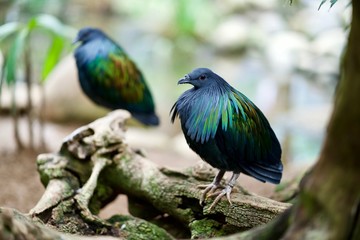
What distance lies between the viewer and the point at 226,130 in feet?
8.12

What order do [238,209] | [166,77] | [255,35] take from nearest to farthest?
[238,209]
[166,77]
[255,35]

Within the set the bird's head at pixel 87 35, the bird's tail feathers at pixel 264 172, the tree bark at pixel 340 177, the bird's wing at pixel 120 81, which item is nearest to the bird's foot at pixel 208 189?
the bird's tail feathers at pixel 264 172

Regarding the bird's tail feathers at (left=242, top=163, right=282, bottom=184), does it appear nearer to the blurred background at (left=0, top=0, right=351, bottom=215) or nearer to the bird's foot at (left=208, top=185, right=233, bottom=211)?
the bird's foot at (left=208, top=185, right=233, bottom=211)

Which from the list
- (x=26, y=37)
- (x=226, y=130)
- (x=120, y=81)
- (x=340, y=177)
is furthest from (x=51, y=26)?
(x=340, y=177)

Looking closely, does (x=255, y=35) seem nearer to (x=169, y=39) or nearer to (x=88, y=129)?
(x=169, y=39)

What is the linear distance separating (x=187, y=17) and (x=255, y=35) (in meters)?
1.42

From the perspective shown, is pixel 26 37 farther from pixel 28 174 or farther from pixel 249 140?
pixel 249 140

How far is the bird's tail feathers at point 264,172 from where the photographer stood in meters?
2.54

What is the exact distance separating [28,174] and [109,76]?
104 centimetres

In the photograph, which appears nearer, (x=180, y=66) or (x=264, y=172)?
(x=264, y=172)

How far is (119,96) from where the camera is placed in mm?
4422

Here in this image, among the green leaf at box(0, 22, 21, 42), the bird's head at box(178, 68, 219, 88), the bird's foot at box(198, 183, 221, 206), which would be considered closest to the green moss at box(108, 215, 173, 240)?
the bird's foot at box(198, 183, 221, 206)

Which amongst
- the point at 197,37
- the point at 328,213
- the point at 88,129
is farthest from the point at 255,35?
the point at 328,213

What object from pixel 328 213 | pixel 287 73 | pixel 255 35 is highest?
pixel 255 35
